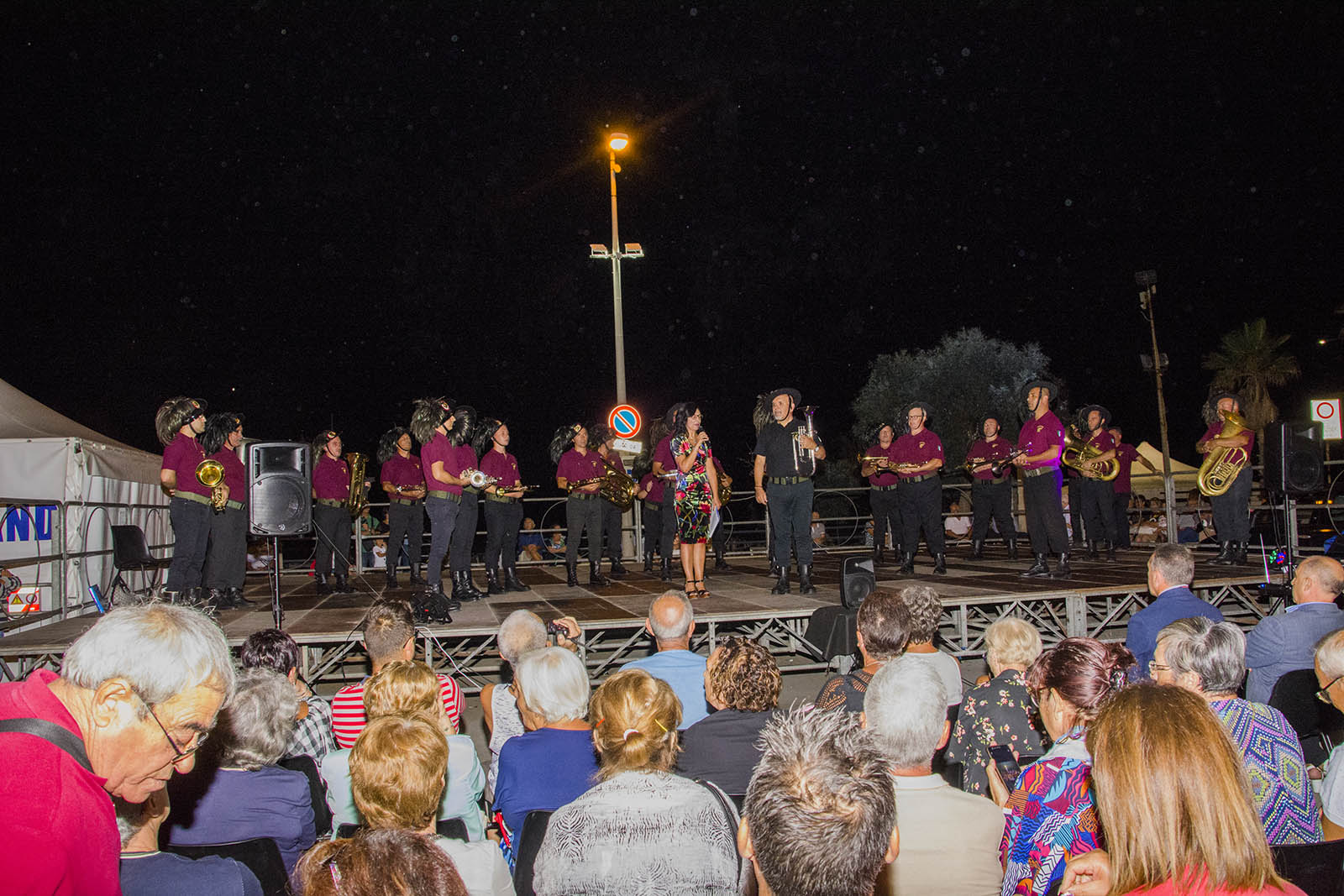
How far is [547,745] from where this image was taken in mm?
2951

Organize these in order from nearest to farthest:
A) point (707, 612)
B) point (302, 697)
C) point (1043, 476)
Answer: point (302, 697)
point (707, 612)
point (1043, 476)

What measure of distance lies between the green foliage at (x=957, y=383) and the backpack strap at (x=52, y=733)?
3086cm

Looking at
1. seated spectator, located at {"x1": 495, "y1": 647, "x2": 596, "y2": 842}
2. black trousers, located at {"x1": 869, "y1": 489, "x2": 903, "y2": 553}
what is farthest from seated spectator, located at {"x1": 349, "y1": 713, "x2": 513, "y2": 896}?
black trousers, located at {"x1": 869, "y1": 489, "x2": 903, "y2": 553}

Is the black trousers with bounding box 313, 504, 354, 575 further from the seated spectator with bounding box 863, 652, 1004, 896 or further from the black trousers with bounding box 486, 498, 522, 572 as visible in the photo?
the seated spectator with bounding box 863, 652, 1004, 896

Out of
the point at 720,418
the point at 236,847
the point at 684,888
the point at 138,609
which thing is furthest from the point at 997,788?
the point at 720,418

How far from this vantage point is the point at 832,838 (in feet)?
5.48

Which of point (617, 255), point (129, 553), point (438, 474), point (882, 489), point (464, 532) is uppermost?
point (617, 255)

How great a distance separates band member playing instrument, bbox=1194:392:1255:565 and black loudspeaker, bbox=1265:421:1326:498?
2.90 feet

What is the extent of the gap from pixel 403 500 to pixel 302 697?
7066mm

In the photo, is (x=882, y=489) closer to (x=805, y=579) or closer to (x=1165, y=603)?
(x=805, y=579)

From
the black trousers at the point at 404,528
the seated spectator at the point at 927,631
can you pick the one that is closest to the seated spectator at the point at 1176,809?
the seated spectator at the point at 927,631

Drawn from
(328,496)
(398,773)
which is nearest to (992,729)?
(398,773)

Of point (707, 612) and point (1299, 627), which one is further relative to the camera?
point (707, 612)

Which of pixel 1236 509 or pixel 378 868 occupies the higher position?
pixel 1236 509
